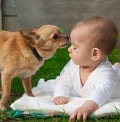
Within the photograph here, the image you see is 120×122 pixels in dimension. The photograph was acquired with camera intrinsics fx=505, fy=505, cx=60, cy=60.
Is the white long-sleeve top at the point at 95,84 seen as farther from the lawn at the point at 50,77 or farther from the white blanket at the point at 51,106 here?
the lawn at the point at 50,77

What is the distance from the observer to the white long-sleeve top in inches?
154

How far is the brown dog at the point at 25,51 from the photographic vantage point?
441cm

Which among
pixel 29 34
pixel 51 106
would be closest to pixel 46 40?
pixel 29 34

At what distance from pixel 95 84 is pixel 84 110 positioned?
33cm

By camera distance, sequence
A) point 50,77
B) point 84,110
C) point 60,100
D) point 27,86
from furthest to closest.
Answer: point 50,77
point 27,86
point 60,100
point 84,110

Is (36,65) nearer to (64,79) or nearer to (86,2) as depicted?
(64,79)

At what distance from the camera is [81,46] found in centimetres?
403

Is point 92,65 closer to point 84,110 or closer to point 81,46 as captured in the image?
point 81,46

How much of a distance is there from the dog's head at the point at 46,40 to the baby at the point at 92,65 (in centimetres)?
40

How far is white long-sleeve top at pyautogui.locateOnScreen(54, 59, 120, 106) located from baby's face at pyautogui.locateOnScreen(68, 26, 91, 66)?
0.15 meters

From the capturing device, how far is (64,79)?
4312mm

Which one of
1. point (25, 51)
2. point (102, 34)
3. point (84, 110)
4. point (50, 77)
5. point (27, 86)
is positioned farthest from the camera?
point (50, 77)

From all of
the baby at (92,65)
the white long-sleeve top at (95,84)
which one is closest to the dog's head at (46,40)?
the white long-sleeve top at (95,84)

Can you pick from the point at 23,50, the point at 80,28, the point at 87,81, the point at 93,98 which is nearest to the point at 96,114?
the point at 93,98
